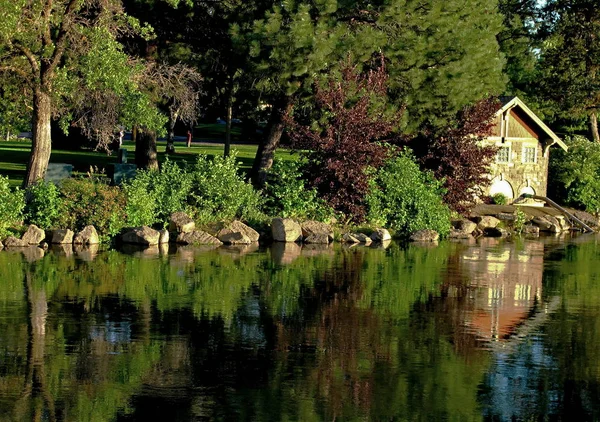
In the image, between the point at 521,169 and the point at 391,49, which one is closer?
the point at 391,49

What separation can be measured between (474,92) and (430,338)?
27723 millimetres

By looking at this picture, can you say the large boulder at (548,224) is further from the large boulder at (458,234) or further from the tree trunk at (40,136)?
the tree trunk at (40,136)

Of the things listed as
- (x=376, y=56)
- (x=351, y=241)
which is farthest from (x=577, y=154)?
(x=351, y=241)

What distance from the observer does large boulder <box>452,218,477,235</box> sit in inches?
1789

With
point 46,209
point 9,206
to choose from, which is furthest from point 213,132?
point 9,206

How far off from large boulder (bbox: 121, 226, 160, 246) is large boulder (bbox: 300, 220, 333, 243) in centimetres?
586

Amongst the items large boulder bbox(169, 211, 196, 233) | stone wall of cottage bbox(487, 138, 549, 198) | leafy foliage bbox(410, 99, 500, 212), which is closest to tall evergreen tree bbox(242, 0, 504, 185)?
leafy foliage bbox(410, 99, 500, 212)

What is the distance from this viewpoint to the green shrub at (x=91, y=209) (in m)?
35.6

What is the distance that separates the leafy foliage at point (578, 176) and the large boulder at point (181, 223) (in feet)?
84.5

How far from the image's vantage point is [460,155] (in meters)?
48.1

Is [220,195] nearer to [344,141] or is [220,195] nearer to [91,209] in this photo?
[91,209]

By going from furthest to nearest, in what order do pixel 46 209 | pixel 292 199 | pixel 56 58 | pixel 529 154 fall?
pixel 529 154 → pixel 292 199 → pixel 56 58 → pixel 46 209

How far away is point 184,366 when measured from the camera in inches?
709

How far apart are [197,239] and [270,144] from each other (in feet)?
34.4
